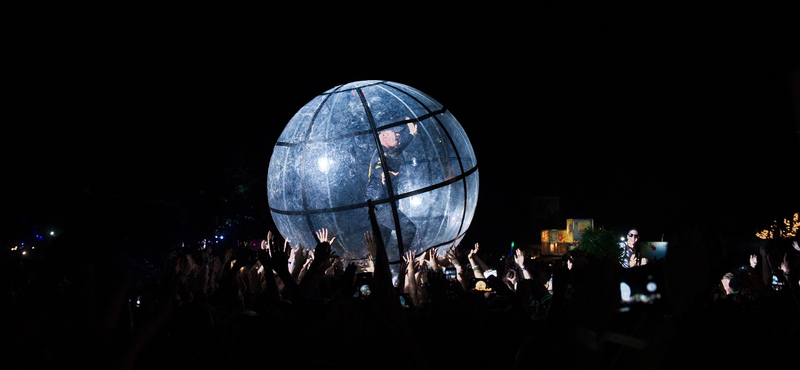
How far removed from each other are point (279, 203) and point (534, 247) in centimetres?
3546

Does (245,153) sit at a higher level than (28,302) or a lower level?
higher

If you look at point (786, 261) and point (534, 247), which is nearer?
point (786, 261)

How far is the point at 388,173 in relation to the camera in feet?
Result: 21.8

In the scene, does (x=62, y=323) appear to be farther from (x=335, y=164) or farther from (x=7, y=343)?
(x=335, y=164)

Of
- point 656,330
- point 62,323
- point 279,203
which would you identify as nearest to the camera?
point 656,330

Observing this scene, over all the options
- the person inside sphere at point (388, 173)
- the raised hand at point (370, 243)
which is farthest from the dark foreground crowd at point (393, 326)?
the person inside sphere at point (388, 173)

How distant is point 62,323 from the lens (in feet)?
7.32

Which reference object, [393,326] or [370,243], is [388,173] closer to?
[370,243]

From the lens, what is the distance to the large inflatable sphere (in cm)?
670

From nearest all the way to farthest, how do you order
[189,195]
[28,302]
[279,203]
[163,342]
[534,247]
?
[28,302] → [163,342] → [279,203] → [189,195] → [534,247]

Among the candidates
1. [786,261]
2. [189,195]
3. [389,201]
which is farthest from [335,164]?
[189,195]

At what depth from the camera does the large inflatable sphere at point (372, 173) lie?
670 centimetres

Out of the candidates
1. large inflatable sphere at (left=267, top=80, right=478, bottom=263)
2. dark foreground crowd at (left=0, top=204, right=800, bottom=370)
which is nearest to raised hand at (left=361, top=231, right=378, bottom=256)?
large inflatable sphere at (left=267, top=80, right=478, bottom=263)

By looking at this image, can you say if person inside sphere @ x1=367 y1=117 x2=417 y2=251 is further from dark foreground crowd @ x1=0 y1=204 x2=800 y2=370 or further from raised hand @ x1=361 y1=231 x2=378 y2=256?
dark foreground crowd @ x1=0 y1=204 x2=800 y2=370
